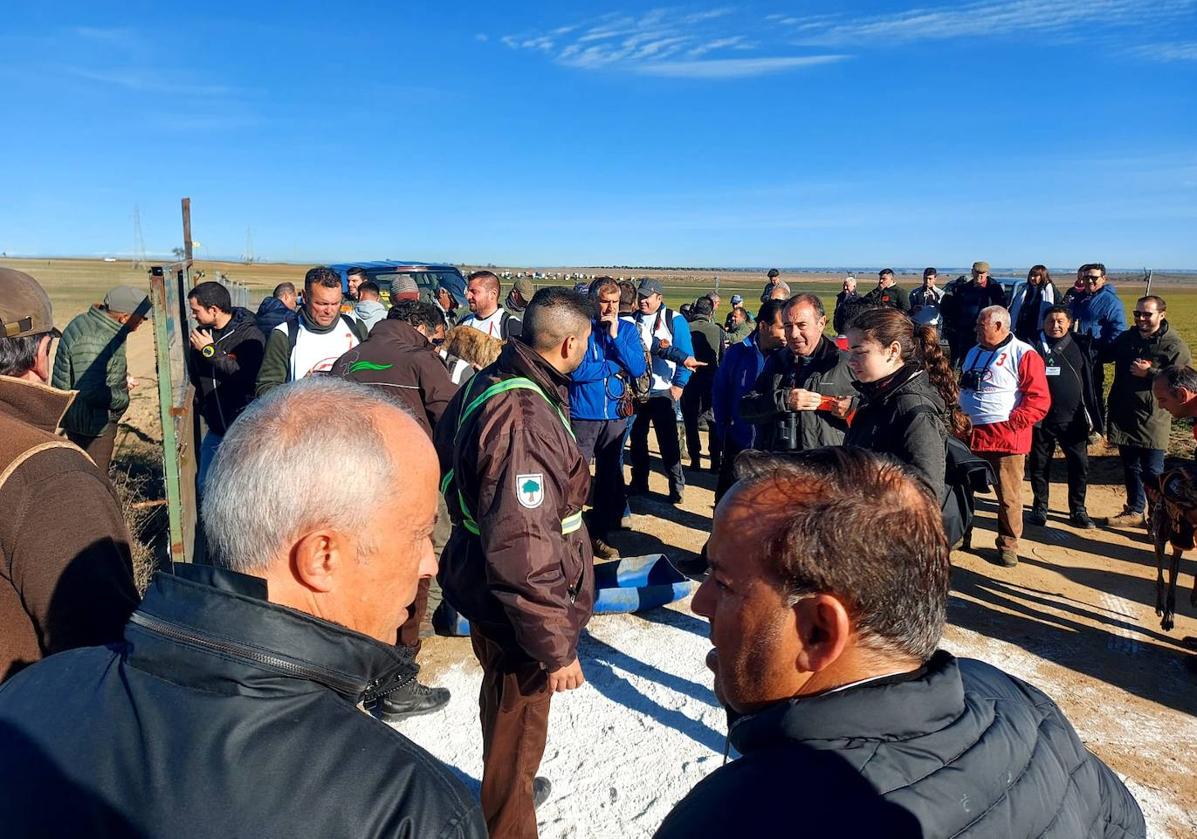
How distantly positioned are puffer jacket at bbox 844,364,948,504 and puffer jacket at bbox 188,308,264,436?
16.5 ft

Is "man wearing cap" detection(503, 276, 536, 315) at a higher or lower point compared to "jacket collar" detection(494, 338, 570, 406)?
higher

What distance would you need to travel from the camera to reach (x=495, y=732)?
2738 mm

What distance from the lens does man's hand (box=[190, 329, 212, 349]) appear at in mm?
6453

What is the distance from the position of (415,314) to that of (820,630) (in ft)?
13.8

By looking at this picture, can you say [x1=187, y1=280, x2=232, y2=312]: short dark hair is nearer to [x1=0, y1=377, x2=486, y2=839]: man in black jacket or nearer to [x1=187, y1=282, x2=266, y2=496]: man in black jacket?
[x1=187, y1=282, x2=266, y2=496]: man in black jacket

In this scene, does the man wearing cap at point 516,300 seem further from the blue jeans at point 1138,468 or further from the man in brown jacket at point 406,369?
the blue jeans at point 1138,468

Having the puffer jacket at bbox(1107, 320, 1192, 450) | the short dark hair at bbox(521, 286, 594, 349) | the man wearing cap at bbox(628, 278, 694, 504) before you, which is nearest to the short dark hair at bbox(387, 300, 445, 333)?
the short dark hair at bbox(521, 286, 594, 349)

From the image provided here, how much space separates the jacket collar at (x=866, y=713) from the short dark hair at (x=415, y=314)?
13.4ft

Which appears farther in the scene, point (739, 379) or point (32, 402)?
point (739, 379)

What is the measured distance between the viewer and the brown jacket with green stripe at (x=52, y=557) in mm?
1734

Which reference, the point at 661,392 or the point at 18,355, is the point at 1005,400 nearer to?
the point at 661,392

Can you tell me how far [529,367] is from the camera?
2.90 metres

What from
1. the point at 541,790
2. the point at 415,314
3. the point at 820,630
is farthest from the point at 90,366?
the point at 820,630

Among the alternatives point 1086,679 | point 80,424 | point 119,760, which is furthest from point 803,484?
point 80,424
